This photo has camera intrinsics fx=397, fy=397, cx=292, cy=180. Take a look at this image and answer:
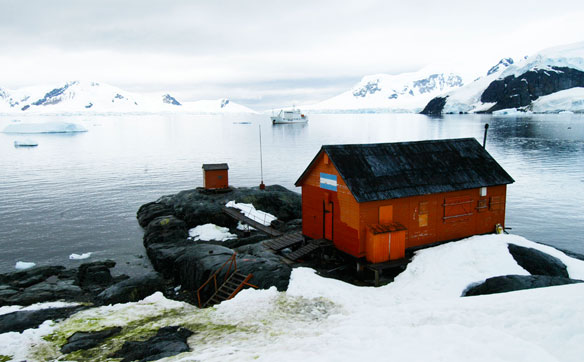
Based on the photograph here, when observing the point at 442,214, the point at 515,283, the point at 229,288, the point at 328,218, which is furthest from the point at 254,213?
the point at 515,283

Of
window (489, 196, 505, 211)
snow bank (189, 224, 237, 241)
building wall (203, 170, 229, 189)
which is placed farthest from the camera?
building wall (203, 170, 229, 189)

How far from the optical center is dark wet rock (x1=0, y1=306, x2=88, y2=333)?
14930mm

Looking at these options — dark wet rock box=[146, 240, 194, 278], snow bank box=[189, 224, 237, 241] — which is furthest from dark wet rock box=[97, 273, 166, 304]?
snow bank box=[189, 224, 237, 241]

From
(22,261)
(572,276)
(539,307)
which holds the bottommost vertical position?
(22,261)

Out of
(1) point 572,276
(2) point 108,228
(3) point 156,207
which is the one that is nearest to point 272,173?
(3) point 156,207

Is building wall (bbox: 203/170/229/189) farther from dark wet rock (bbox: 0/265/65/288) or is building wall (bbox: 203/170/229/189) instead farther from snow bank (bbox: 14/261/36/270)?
snow bank (bbox: 14/261/36/270)

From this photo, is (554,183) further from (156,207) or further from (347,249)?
(156,207)

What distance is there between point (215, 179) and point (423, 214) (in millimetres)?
21618

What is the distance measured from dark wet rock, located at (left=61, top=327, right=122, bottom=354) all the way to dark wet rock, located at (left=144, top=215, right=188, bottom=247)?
15249mm

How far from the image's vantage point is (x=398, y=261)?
62.5 feet

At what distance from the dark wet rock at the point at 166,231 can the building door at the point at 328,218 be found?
43.4ft

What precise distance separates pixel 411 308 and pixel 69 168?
6537cm

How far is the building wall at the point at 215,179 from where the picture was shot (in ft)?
120

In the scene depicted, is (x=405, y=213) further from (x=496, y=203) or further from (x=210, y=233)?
(x=210, y=233)
